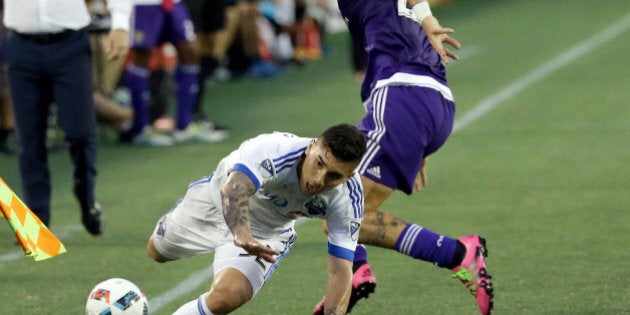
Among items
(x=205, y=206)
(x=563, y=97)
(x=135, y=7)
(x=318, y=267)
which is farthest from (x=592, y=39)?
(x=205, y=206)

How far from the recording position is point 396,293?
7.29 meters

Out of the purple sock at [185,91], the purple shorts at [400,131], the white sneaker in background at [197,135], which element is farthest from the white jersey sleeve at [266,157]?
the white sneaker in background at [197,135]

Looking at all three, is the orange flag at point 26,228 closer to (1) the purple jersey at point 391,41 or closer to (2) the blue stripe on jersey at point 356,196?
(2) the blue stripe on jersey at point 356,196

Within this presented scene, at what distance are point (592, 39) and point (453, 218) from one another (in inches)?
455

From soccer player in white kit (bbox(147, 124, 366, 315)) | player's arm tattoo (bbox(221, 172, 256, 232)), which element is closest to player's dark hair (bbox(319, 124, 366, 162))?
soccer player in white kit (bbox(147, 124, 366, 315))

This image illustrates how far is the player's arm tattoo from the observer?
5.34m

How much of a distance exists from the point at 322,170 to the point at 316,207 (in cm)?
48

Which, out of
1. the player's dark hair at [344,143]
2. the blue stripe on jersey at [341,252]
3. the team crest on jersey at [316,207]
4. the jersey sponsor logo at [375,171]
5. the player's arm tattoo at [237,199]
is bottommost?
the jersey sponsor logo at [375,171]

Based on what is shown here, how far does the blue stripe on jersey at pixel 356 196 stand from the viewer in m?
5.92

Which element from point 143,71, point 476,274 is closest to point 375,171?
point 476,274

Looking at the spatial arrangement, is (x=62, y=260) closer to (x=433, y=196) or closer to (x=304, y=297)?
(x=304, y=297)

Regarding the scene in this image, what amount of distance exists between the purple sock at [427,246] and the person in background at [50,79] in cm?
271

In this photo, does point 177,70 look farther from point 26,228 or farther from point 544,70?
point 26,228

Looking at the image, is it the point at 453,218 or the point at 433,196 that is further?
the point at 433,196
